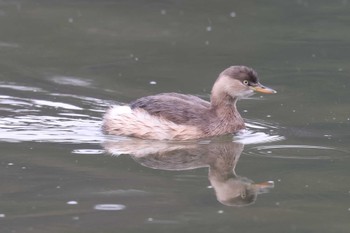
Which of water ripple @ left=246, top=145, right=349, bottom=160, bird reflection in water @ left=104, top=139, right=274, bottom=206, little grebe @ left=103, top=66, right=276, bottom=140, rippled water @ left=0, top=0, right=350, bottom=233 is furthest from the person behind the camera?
little grebe @ left=103, top=66, right=276, bottom=140

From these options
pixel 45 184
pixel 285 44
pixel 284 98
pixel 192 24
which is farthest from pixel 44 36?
pixel 45 184

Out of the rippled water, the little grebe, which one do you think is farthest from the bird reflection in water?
the little grebe

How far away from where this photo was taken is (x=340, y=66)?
1431cm

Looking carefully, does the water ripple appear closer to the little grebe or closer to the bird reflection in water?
the bird reflection in water

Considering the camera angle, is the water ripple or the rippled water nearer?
the rippled water

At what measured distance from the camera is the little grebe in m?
11.0

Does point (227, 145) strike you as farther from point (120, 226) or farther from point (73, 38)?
point (73, 38)

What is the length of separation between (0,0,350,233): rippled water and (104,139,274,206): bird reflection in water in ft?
0.06

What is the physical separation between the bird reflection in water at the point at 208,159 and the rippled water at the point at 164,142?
20 mm

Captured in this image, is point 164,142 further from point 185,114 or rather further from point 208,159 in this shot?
point 208,159

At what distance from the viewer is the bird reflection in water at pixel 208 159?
895 centimetres

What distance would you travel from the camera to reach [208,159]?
10.2 metres

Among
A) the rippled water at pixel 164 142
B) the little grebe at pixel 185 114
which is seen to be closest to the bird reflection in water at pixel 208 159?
the rippled water at pixel 164 142

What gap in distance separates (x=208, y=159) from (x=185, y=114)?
3.26 ft
